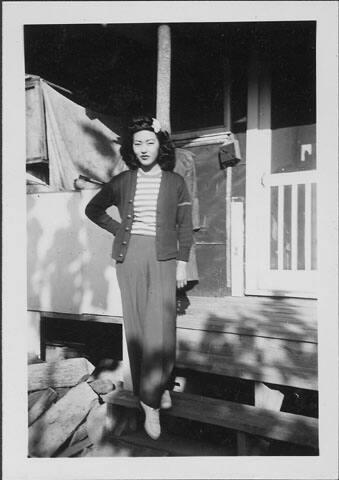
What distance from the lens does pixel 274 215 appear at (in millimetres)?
3842

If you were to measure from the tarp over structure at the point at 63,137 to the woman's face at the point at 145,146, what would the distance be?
1.56 m

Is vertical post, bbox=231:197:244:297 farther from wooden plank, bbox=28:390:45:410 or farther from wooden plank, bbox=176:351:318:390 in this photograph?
wooden plank, bbox=28:390:45:410

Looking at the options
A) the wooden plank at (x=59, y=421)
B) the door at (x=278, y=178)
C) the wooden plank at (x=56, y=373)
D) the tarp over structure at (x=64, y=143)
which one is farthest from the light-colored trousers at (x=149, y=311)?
the door at (x=278, y=178)

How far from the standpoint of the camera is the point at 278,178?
12.3ft

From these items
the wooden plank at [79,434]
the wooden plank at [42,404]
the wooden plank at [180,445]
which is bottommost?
the wooden plank at [79,434]

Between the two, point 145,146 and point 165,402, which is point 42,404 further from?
point 145,146

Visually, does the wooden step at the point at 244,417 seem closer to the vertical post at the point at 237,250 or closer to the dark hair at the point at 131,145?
the dark hair at the point at 131,145

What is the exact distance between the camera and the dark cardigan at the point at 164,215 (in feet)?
7.05

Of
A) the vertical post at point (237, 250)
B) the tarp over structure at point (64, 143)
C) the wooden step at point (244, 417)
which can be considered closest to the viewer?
the wooden step at point (244, 417)

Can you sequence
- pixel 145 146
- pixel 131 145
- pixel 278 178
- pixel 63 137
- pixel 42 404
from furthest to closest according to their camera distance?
pixel 278 178 < pixel 63 137 < pixel 42 404 < pixel 131 145 < pixel 145 146

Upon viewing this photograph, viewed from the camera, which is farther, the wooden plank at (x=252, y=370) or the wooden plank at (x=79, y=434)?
the wooden plank at (x=79, y=434)

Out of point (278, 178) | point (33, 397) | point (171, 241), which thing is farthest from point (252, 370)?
point (278, 178)

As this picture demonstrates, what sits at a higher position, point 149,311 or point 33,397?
point 149,311

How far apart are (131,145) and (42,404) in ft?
5.97
